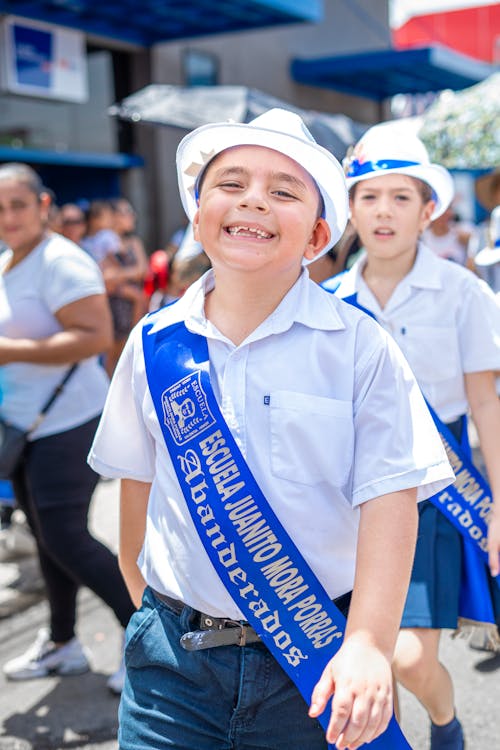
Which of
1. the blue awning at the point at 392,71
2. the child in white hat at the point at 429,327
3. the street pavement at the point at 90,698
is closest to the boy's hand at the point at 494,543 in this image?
the child in white hat at the point at 429,327

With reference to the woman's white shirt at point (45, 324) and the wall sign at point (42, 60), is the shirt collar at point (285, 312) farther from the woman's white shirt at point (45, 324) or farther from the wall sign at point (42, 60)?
the wall sign at point (42, 60)

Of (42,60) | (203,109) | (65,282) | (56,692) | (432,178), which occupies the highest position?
(42,60)

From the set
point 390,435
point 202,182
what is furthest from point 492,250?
point 390,435

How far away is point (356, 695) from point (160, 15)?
10.2m

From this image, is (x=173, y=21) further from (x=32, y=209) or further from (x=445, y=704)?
(x=445, y=704)

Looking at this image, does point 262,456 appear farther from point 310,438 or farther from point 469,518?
point 469,518

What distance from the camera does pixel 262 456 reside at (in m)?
1.79

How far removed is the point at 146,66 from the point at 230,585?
35.2 ft

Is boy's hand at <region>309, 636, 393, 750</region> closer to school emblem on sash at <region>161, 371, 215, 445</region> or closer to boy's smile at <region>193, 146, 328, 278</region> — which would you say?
school emblem on sash at <region>161, 371, 215, 445</region>

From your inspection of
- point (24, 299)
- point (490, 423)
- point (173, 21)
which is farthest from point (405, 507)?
point (173, 21)

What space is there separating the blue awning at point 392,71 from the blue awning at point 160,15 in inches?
138

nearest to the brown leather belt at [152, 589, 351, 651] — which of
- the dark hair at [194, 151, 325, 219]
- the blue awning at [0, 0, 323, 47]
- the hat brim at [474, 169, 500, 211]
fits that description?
the dark hair at [194, 151, 325, 219]

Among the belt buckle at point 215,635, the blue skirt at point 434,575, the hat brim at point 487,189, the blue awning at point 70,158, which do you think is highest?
the blue awning at point 70,158

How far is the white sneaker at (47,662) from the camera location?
3838 millimetres
